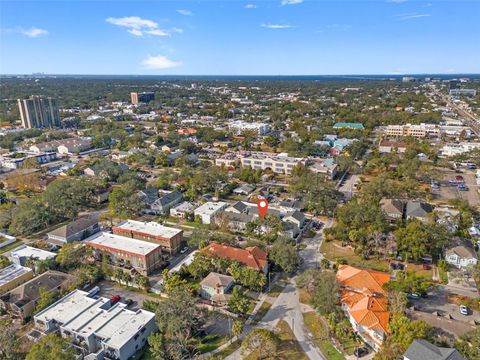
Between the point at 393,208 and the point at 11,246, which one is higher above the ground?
the point at 393,208

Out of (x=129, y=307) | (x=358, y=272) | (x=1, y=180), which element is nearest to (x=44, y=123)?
(x=1, y=180)

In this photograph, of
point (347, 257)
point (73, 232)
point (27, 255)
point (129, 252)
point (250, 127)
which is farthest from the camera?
point (250, 127)

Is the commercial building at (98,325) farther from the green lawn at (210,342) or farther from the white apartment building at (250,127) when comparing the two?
the white apartment building at (250,127)

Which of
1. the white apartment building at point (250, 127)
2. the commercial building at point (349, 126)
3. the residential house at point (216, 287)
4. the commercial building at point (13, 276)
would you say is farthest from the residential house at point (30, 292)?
the commercial building at point (349, 126)

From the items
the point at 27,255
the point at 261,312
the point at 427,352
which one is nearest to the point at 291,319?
the point at 261,312

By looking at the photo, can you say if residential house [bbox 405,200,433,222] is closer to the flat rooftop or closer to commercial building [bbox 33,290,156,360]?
→ commercial building [bbox 33,290,156,360]

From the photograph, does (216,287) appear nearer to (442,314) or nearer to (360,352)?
(360,352)

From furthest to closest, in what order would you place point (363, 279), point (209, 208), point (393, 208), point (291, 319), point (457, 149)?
point (457, 149) < point (209, 208) < point (393, 208) < point (363, 279) < point (291, 319)

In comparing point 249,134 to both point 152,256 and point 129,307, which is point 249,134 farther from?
point 129,307
